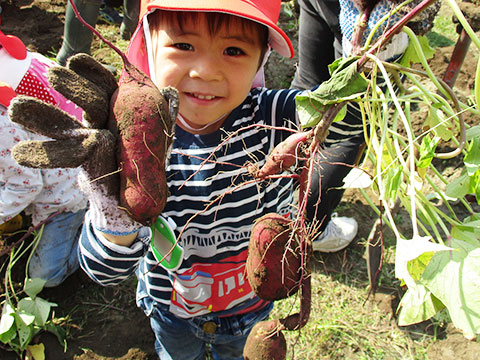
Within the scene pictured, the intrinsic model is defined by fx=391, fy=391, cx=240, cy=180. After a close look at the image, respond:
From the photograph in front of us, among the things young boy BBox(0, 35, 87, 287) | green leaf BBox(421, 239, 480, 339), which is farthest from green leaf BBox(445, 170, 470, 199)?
young boy BBox(0, 35, 87, 287)

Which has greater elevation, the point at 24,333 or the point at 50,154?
the point at 50,154

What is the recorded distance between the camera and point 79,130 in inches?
32.9

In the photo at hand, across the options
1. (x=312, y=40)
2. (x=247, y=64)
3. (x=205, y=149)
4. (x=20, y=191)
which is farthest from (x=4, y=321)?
(x=312, y=40)

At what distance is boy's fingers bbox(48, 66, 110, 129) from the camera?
2.64 ft

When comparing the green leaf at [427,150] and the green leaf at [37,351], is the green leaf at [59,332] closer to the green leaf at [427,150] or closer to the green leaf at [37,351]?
the green leaf at [37,351]

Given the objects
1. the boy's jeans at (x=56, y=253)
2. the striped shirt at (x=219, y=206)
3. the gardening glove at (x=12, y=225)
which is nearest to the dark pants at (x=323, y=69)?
the striped shirt at (x=219, y=206)

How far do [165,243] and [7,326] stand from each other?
108 centimetres

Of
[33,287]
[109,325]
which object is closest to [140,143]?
[33,287]

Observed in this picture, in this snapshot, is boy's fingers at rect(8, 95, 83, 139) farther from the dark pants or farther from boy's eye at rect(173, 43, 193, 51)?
the dark pants

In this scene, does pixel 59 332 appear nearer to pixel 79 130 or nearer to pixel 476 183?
pixel 79 130

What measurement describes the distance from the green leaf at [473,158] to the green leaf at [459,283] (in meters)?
0.16

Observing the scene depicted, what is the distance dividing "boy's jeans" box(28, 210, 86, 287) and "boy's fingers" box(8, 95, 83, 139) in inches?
53.0

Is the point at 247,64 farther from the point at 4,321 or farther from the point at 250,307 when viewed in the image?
the point at 4,321

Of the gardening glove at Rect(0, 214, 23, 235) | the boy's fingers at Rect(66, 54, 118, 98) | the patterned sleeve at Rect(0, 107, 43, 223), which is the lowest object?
the gardening glove at Rect(0, 214, 23, 235)
